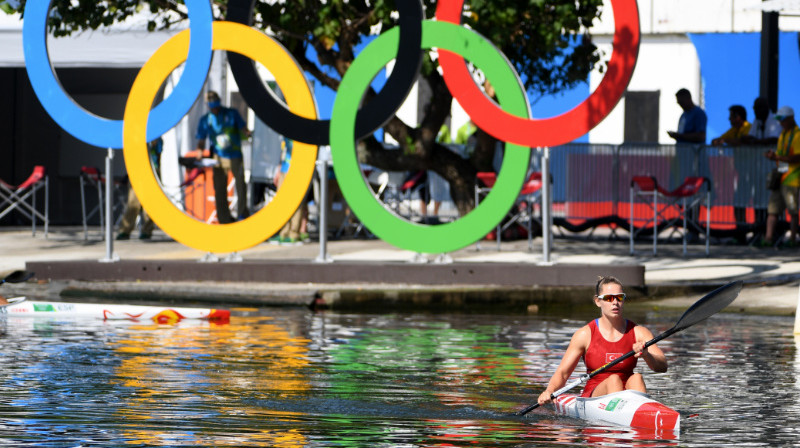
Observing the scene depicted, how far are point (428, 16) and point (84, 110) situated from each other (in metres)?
4.94

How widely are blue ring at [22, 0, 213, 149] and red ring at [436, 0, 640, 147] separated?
2.81 m

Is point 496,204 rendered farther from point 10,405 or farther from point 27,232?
point 27,232

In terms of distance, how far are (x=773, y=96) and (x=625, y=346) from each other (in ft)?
48.8

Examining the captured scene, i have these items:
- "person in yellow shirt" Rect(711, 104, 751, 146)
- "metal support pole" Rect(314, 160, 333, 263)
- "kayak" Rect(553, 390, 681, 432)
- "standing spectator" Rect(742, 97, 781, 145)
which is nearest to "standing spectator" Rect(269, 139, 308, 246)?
"metal support pole" Rect(314, 160, 333, 263)

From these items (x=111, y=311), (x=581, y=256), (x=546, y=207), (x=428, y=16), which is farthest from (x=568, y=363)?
(x=428, y=16)

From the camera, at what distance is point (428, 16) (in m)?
20.3

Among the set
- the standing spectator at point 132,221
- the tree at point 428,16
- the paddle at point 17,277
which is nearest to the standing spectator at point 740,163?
the tree at point 428,16

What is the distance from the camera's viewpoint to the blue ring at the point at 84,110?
57.8ft

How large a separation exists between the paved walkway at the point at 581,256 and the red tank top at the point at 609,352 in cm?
658

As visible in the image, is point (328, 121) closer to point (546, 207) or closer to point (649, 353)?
point (546, 207)

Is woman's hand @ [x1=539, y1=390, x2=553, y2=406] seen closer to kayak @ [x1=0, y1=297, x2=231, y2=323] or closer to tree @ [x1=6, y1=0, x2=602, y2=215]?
kayak @ [x1=0, y1=297, x2=231, y2=323]

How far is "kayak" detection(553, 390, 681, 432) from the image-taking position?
8852 mm

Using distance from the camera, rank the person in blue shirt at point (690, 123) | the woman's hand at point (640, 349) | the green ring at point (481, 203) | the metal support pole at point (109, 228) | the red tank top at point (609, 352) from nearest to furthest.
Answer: the woman's hand at point (640, 349) < the red tank top at point (609, 352) < the green ring at point (481, 203) < the metal support pole at point (109, 228) < the person in blue shirt at point (690, 123)

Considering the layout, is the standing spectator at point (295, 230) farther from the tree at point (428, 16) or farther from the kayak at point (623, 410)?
the kayak at point (623, 410)
